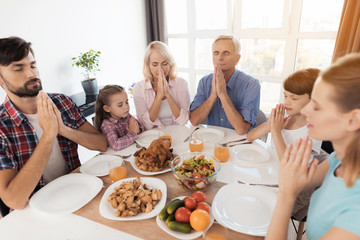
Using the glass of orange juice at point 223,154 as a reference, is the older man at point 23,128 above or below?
above

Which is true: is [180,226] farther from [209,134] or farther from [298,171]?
[209,134]

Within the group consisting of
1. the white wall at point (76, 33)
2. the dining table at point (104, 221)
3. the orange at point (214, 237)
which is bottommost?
the dining table at point (104, 221)

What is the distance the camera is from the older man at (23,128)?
3.84 ft

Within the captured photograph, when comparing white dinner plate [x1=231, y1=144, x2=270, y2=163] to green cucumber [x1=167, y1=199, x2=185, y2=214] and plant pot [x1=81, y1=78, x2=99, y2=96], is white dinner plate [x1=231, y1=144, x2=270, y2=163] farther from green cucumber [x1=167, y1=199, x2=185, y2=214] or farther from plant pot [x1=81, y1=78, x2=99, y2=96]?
plant pot [x1=81, y1=78, x2=99, y2=96]

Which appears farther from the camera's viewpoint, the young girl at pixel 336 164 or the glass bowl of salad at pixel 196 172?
the glass bowl of salad at pixel 196 172

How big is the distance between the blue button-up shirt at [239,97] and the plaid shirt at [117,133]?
0.65m

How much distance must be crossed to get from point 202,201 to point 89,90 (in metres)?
2.55

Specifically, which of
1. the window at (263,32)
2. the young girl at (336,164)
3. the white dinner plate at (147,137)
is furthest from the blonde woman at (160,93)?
the window at (263,32)

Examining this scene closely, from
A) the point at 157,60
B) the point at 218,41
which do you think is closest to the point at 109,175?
the point at 157,60

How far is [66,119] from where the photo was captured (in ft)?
5.39

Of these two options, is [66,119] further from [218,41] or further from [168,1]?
[168,1]

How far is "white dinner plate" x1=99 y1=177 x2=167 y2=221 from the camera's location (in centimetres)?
102

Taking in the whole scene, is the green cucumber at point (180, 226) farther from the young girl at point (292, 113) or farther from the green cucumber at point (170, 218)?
the young girl at point (292, 113)

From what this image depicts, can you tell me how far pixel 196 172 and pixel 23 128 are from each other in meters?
1.07
